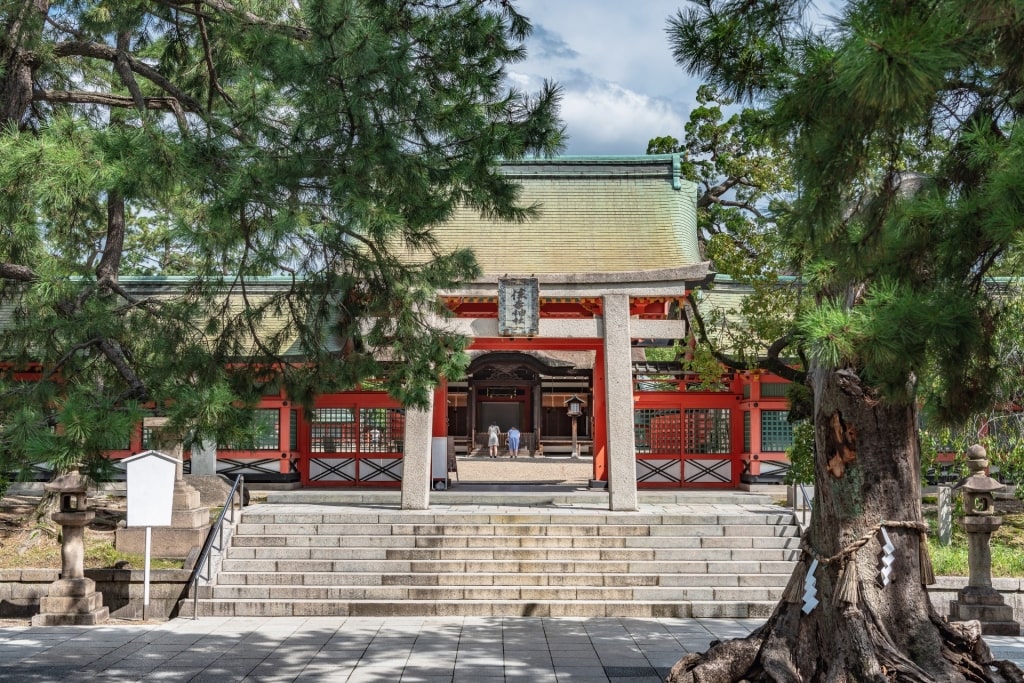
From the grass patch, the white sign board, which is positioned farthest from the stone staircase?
the grass patch

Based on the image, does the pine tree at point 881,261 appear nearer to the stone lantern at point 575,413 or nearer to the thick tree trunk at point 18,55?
the thick tree trunk at point 18,55

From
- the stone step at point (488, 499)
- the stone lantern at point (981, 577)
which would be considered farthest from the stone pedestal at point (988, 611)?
the stone step at point (488, 499)

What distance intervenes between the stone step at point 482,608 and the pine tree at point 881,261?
395cm

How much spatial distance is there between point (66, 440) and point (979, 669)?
19.7ft

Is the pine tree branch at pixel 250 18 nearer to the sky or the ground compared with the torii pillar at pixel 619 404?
nearer to the sky

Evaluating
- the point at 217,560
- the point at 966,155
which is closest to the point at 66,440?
the point at 966,155

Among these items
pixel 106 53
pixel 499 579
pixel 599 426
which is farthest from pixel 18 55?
pixel 599 426

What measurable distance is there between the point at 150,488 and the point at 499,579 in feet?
14.2

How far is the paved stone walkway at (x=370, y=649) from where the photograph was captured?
7.86 metres

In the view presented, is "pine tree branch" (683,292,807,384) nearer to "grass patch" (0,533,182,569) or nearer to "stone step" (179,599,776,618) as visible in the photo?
"stone step" (179,599,776,618)

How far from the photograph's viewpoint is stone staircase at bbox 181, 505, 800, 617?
1094cm

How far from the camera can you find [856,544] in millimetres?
6156

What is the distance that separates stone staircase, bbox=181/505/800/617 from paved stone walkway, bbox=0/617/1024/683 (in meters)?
0.30

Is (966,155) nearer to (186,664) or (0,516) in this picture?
(186,664)
